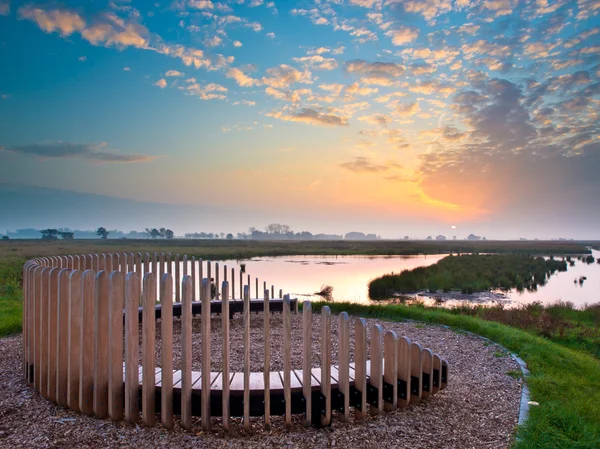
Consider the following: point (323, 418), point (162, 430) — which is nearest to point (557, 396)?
point (323, 418)

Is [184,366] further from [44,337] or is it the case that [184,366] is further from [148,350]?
[44,337]

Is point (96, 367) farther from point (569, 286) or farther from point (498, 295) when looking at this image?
point (569, 286)

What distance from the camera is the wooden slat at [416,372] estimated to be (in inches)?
187

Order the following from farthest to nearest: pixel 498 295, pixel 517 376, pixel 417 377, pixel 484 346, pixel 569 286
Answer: pixel 569 286
pixel 498 295
pixel 484 346
pixel 517 376
pixel 417 377

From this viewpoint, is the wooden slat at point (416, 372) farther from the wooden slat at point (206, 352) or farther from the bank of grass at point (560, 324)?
the bank of grass at point (560, 324)

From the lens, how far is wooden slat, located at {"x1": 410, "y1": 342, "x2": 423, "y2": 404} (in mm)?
4758

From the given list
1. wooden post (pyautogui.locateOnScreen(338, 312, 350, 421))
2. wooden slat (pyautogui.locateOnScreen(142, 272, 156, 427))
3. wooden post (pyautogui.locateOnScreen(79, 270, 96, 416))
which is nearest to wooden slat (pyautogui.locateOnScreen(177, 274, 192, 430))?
wooden slat (pyautogui.locateOnScreen(142, 272, 156, 427))

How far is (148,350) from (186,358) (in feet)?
1.38

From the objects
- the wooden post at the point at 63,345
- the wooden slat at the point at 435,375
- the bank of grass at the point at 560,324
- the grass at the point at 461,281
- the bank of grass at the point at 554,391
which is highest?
the wooden post at the point at 63,345

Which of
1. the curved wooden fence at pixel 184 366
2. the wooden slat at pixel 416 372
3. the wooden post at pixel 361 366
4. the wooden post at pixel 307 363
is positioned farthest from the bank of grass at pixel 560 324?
the wooden post at pixel 307 363

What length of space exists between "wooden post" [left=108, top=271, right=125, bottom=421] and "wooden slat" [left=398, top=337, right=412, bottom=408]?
3141 mm

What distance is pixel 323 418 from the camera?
4.29m

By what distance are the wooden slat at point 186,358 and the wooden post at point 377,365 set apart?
199cm

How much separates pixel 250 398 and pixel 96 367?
170cm
